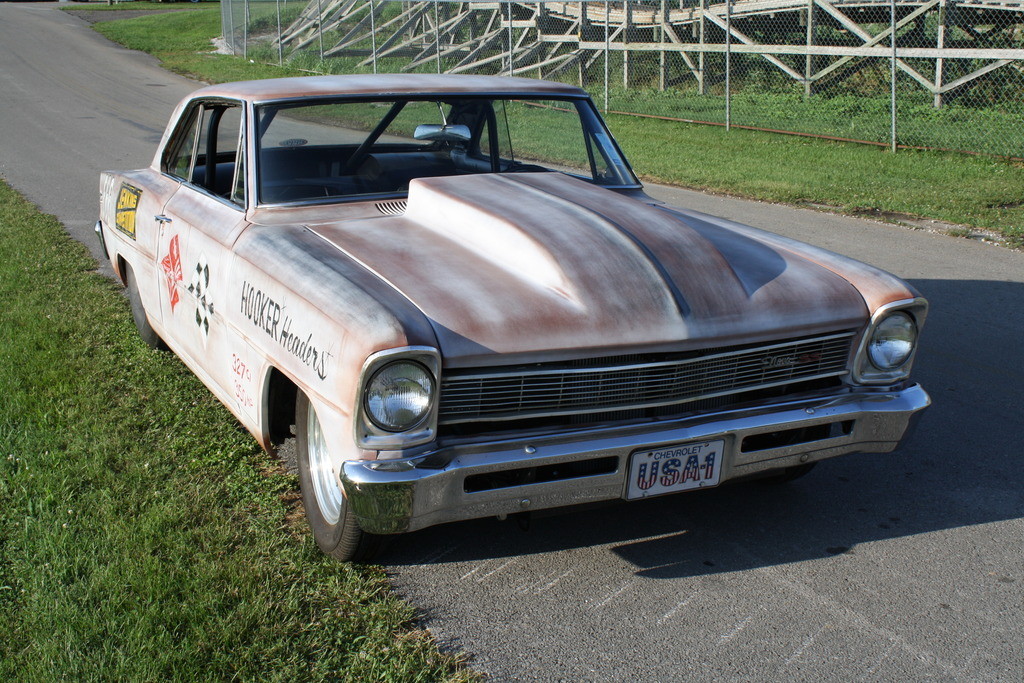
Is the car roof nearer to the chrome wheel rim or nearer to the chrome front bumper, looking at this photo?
the chrome wheel rim

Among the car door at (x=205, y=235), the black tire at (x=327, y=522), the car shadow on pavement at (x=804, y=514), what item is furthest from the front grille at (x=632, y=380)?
the car door at (x=205, y=235)

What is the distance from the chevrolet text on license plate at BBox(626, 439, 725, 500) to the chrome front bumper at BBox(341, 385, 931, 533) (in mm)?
29

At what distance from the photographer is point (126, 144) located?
14359 mm

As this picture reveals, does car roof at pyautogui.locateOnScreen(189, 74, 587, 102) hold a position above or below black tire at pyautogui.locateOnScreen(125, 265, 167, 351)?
above

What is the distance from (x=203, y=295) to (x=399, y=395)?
157 centimetres

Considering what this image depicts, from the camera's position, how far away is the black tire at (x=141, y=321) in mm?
5494

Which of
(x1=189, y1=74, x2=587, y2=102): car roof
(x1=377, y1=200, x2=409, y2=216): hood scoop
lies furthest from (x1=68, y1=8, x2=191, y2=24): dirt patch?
(x1=377, y1=200, x2=409, y2=216): hood scoop

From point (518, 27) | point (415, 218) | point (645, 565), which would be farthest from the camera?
point (518, 27)

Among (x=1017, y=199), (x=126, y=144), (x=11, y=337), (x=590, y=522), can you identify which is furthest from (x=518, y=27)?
(x=590, y=522)

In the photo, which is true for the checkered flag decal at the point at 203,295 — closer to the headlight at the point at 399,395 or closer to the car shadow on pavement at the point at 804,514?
the car shadow on pavement at the point at 804,514

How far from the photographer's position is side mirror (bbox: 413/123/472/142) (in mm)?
4691

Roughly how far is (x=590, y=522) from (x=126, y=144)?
1258cm

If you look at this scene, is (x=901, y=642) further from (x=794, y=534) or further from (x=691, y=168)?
(x=691, y=168)

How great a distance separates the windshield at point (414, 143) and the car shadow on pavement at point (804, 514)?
1585 millimetres
